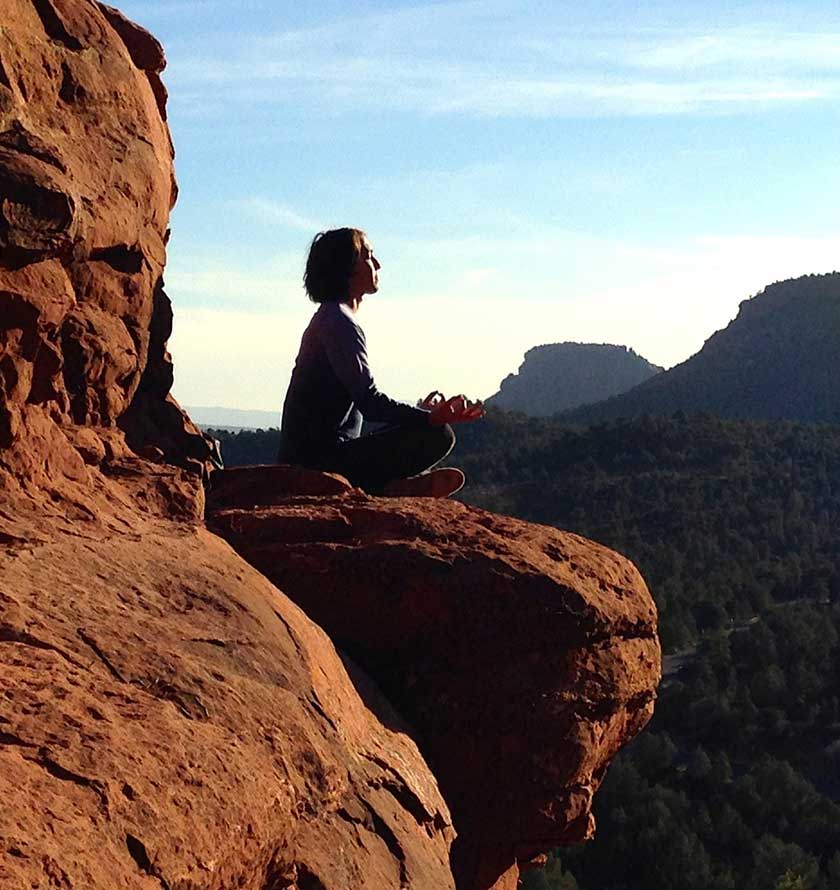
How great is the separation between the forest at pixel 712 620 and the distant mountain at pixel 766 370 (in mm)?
16501

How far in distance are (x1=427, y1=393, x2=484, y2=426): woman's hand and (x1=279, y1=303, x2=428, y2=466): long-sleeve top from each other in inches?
2.1

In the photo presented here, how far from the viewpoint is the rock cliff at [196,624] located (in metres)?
3.34

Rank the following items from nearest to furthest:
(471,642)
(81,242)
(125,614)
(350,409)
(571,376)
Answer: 1. (125,614)
2. (81,242)
3. (471,642)
4. (350,409)
5. (571,376)

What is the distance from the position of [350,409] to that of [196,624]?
2626 mm

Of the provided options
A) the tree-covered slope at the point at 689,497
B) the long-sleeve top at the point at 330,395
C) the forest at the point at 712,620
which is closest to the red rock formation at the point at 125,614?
the long-sleeve top at the point at 330,395

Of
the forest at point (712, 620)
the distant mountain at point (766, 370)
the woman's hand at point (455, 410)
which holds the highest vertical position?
the distant mountain at point (766, 370)

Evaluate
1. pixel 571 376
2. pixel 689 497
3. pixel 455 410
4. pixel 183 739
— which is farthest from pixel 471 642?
pixel 571 376

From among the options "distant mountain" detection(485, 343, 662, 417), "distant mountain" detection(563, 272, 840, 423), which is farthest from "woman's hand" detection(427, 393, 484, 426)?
"distant mountain" detection(485, 343, 662, 417)

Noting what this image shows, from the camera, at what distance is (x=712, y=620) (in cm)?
3472

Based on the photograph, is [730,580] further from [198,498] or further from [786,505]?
[198,498]

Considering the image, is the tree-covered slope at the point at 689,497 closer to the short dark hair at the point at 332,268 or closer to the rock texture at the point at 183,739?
the short dark hair at the point at 332,268

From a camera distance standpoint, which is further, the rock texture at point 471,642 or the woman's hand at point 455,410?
the woman's hand at point 455,410

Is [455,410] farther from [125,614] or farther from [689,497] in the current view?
[689,497]

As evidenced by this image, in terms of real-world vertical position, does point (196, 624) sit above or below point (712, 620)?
above
